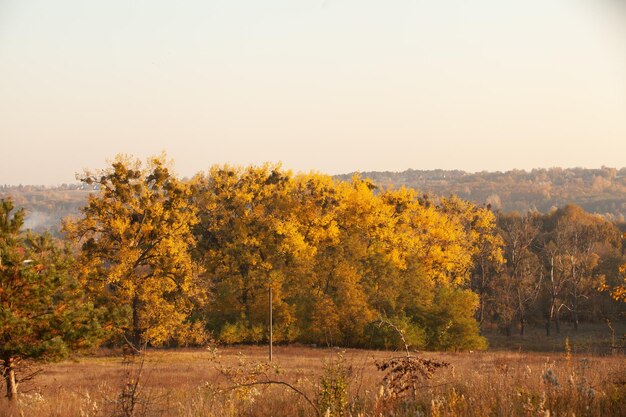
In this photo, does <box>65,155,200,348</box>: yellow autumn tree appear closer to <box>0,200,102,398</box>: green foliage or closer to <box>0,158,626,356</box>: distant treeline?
<box>0,158,626,356</box>: distant treeline

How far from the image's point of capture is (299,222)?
178 feet

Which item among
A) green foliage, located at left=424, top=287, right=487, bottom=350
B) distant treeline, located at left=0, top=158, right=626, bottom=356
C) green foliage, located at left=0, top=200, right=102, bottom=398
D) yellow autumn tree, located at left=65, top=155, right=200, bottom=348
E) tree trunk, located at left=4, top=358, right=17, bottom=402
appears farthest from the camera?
green foliage, located at left=424, top=287, right=487, bottom=350

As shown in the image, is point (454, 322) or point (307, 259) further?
point (454, 322)

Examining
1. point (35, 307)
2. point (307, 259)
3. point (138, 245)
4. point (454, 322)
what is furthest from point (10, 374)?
point (454, 322)

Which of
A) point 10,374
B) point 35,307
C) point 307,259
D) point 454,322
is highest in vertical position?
point 35,307

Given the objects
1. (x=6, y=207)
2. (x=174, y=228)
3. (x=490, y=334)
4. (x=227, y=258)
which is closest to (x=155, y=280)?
(x=174, y=228)

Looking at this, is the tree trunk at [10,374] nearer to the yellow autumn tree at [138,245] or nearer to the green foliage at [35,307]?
the green foliage at [35,307]

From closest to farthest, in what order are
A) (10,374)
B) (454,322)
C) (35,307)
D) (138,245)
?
(10,374) → (35,307) → (138,245) → (454,322)

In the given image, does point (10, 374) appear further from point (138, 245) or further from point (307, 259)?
point (307, 259)

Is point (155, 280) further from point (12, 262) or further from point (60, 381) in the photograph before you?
point (12, 262)

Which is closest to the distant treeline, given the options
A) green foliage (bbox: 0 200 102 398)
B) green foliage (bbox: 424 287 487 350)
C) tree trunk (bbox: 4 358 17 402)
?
green foliage (bbox: 424 287 487 350)

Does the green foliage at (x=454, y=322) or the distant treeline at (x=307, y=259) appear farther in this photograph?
the green foliage at (x=454, y=322)

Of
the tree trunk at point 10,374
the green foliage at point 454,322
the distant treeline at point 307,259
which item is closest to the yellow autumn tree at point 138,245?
the distant treeline at point 307,259

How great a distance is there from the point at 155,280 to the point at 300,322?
1503cm
